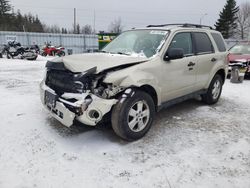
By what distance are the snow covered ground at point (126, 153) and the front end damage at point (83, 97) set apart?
478mm

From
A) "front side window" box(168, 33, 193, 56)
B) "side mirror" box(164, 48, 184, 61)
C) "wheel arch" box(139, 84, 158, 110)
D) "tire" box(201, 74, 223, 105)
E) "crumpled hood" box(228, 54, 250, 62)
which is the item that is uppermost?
"front side window" box(168, 33, 193, 56)

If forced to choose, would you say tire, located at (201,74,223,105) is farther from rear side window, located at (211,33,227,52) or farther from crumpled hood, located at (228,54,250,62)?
crumpled hood, located at (228,54,250,62)

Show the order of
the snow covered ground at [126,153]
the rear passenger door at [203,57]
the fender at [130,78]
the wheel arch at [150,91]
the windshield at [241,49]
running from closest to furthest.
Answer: the snow covered ground at [126,153] < the fender at [130,78] < the wheel arch at [150,91] < the rear passenger door at [203,57] < the windshield at [241,49]

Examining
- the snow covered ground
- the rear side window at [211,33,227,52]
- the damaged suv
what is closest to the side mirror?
the damaged suv

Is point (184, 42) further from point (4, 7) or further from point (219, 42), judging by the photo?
point (4, 7)

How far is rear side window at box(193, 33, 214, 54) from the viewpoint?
4758mm

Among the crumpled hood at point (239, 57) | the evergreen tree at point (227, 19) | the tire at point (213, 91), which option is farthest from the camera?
the evergreen tree at point (227, 19)

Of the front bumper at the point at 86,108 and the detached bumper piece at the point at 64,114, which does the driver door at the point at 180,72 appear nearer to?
the front bumper at the point at 86,108

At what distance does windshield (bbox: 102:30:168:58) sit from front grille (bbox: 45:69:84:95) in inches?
49.3

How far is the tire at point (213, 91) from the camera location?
17.6 feet

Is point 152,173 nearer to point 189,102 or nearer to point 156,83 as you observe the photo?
point 156,83

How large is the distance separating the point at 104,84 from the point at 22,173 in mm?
1489

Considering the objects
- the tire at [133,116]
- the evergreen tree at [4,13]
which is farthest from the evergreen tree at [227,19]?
the tire at [133,116]

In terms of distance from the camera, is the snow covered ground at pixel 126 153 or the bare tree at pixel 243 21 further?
the bare tree at pixel 243 21
